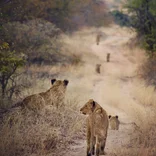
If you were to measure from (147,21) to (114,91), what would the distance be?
7.30 metres

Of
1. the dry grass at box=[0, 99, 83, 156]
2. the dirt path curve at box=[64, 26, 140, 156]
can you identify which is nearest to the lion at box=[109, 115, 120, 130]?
the dirt path curve at box=[64, 26, 140, 156]

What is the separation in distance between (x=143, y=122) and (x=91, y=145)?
2.08 meters

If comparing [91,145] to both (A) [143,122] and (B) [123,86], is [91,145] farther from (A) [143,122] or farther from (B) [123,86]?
(B) [123,86]

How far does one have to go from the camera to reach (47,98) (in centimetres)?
1016

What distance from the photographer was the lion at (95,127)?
25.3 ft

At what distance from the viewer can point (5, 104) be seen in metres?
11.2

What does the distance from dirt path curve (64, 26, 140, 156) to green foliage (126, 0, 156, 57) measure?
2.19 metres

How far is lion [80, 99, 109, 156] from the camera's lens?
770cm

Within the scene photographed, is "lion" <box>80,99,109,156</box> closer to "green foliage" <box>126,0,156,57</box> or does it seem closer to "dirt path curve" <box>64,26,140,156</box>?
"dirt path curve" <box>64,26,140,156</box>

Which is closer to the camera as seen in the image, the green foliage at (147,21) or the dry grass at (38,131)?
the dry grass at (38,131)

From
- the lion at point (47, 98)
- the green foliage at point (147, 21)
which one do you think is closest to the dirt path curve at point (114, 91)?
the lion at point (47, 98)

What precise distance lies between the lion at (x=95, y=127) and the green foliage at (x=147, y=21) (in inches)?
523

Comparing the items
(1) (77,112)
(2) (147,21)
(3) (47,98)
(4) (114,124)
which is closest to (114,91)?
(4) (114,124)

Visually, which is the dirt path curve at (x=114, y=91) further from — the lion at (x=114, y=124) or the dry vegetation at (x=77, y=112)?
the lion at (x=114, y=124)
